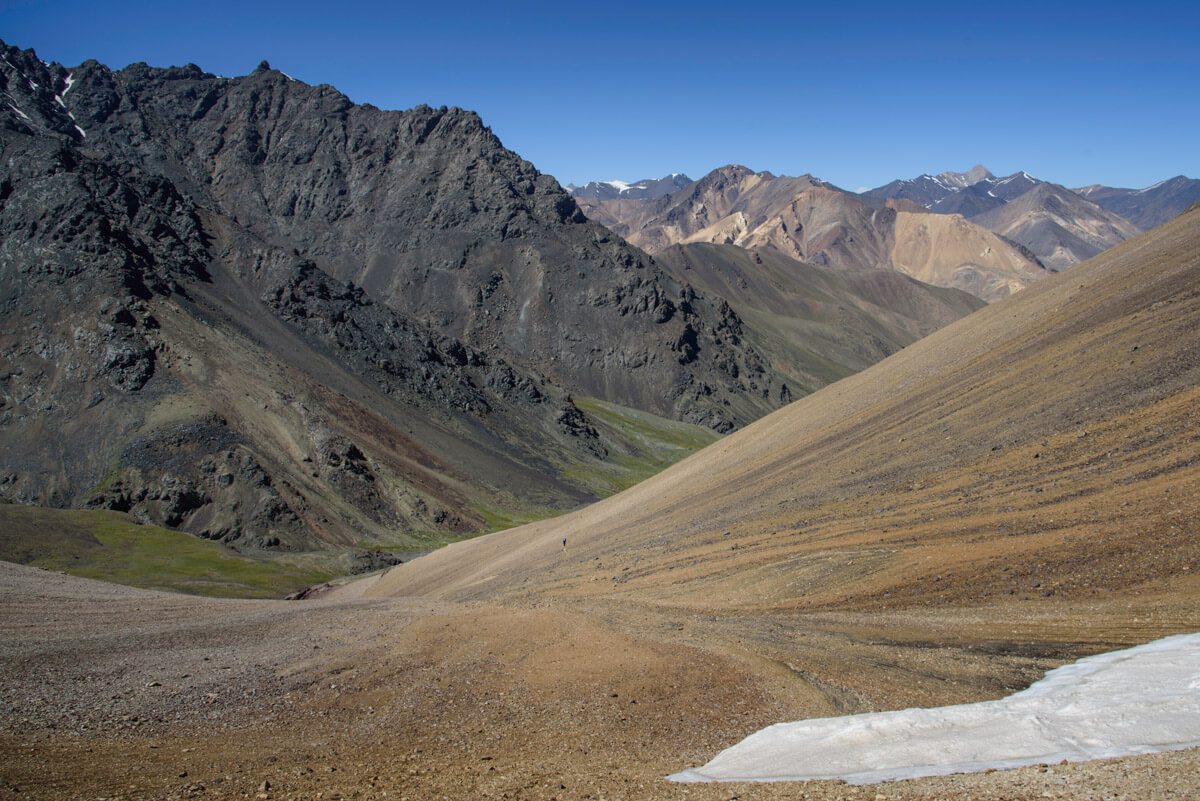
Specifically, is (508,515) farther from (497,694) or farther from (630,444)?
(497,694)

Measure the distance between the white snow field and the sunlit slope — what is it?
34.6 feet

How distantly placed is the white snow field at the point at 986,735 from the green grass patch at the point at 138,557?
188 ft

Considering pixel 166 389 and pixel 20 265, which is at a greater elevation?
pixel 20 265

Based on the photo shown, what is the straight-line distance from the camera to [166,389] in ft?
327

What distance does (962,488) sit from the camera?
119 ft

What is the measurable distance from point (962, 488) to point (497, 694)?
79.0 feet

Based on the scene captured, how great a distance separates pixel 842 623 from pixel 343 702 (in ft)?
50.0

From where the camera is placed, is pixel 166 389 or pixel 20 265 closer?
pixel 166 389

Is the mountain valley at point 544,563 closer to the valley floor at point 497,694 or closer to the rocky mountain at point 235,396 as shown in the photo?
the valley floor at point 497,694

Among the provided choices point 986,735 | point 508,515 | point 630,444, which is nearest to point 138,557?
point 508,515

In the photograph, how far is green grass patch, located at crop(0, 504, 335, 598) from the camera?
2670 inches

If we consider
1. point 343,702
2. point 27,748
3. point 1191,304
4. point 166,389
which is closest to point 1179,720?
point 343,702

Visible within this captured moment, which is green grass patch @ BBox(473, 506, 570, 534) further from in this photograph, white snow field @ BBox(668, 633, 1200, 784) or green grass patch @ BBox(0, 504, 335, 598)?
white snow field @ BBox(668, 633, 1200, 784)

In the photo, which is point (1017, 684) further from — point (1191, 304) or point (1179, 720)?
point (1191, 304)
